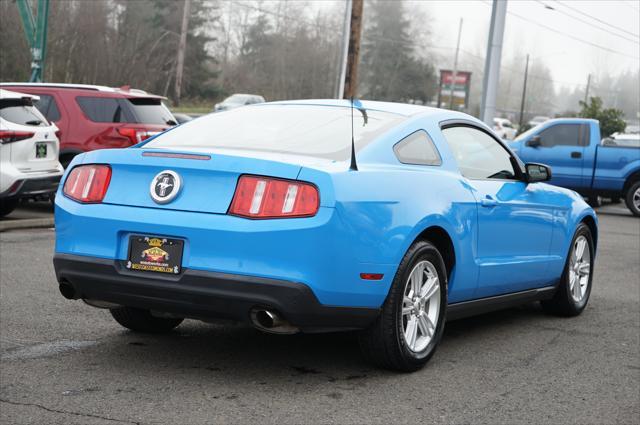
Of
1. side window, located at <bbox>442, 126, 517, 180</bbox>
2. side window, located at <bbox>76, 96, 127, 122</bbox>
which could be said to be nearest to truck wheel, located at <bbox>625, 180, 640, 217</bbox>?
side window, located at <bbox>76, 96, 127, 122</bbox>

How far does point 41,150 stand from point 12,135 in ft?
1.71

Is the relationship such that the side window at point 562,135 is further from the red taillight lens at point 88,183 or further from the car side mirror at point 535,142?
the red taillight lens at point 88,183

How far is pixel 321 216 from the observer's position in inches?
189

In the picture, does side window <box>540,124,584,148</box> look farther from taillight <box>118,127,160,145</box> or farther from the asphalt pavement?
the asphalt pavement

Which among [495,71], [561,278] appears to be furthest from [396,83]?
[561,278]

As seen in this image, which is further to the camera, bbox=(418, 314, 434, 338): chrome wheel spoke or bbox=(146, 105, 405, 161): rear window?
bbox=(418, 314, 434, 338): chrome wheel spoke

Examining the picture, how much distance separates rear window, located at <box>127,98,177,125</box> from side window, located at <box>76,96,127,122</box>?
9.6 inches

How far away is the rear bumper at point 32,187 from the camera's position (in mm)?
11602

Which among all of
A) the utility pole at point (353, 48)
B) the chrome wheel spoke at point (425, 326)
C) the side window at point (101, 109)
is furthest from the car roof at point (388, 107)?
the utility pole at point (353, 48)

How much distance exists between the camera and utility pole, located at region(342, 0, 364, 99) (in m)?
24.0

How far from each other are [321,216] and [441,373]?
1.33m

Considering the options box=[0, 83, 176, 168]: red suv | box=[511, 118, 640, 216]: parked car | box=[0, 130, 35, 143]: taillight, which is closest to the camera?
box=[0, 130, 35, 143]: taillight

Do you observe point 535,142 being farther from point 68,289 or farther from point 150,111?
point 68,289

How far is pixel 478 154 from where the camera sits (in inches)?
259
